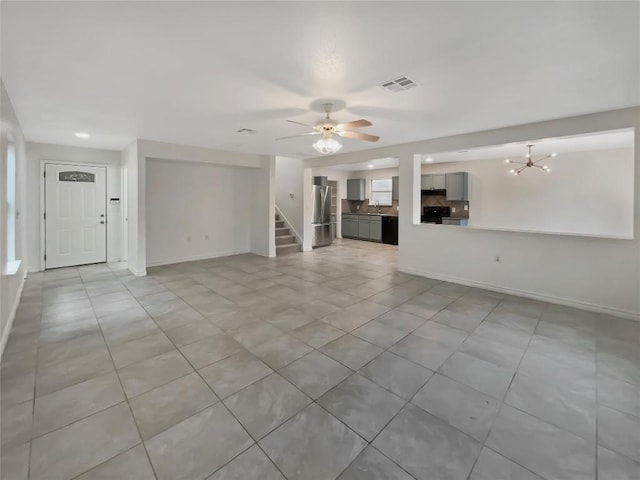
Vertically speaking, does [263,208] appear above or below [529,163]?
below

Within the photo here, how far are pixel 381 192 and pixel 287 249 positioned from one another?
14.7ft

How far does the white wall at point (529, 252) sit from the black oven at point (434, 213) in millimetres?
3567

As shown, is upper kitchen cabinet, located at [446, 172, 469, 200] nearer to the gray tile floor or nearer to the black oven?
the black oven

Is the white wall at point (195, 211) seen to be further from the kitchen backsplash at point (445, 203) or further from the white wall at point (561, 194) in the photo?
the white wall at point (561, 194)

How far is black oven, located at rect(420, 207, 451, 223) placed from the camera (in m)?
8.71

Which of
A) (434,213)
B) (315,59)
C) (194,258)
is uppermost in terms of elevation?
(315,59)

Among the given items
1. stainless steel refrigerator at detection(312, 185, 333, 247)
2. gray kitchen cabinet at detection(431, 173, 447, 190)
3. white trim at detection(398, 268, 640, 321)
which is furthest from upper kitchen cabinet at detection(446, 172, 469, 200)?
white trim at detection(398, 268, 640, 321)

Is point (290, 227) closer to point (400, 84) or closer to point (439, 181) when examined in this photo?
point (439, 181)

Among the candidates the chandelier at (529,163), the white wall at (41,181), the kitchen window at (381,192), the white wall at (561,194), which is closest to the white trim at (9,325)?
the white wall at (41,181)

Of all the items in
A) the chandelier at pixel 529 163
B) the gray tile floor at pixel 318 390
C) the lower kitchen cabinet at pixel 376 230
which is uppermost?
the chandelier at pixel 529 163

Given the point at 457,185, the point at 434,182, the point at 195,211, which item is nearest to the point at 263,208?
the point at 195,211

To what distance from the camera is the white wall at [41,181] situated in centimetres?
553

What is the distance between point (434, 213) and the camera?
8.85 m

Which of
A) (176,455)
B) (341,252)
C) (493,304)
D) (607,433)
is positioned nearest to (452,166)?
(341,252)
